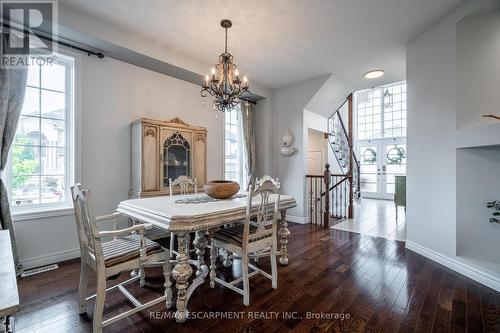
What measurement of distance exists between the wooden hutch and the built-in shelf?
3.33m

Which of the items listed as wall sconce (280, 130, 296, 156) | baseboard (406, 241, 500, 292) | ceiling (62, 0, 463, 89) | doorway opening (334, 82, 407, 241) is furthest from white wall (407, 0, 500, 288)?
doorway opening (334, 82, 407, 241)

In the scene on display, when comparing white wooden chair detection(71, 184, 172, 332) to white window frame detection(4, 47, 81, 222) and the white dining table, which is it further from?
white window frame detection(4, 47, 81, 222)

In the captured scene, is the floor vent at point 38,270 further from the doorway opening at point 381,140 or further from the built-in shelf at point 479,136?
the doorway opening at point 381,140

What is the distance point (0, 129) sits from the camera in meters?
2.33

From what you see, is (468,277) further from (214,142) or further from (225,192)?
(214,142)

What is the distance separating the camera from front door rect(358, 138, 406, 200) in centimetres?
769

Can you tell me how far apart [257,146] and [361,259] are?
318cm

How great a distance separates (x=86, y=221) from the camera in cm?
158

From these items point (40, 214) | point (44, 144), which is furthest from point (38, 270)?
point (44, 144)

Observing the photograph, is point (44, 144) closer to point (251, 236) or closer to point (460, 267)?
point (251, 236)

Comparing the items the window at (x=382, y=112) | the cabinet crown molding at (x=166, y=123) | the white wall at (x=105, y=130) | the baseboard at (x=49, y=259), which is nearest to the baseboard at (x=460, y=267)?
the cabinet crown molding at (x=166, y=123)

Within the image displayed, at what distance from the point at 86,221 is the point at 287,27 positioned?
9.58 ft

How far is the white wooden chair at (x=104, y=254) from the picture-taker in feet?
4.85

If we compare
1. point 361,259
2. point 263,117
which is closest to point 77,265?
point 361,259
